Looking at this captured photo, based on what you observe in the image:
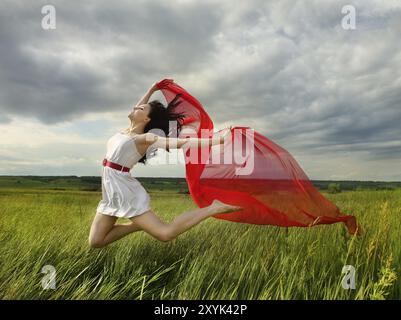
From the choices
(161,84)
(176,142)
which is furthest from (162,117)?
(176,142)

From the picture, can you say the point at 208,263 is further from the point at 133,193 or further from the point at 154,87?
the point at 154,87

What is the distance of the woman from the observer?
4.07 m

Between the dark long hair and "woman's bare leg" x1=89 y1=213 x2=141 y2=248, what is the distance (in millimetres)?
730

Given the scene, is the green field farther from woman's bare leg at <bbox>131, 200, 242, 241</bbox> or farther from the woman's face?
the woman's face

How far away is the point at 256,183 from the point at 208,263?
106 centimetres

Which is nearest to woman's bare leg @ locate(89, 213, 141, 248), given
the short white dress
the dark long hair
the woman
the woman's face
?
the woman

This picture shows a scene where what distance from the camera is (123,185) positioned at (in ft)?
13.3

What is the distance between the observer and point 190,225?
4.10 m

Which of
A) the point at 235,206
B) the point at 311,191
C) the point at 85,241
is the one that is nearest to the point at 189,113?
the point at 235,206

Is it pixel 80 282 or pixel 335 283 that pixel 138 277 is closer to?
pixel 80 282

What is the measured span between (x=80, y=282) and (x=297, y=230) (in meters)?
2.65

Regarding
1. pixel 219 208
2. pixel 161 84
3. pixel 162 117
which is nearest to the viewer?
pixel 219 208

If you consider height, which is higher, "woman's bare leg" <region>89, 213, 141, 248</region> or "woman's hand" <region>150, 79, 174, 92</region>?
"woman's hand" <region>150, 79, 174, 92</region>

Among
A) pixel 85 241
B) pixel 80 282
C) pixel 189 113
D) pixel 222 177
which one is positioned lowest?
pixel 80 282
